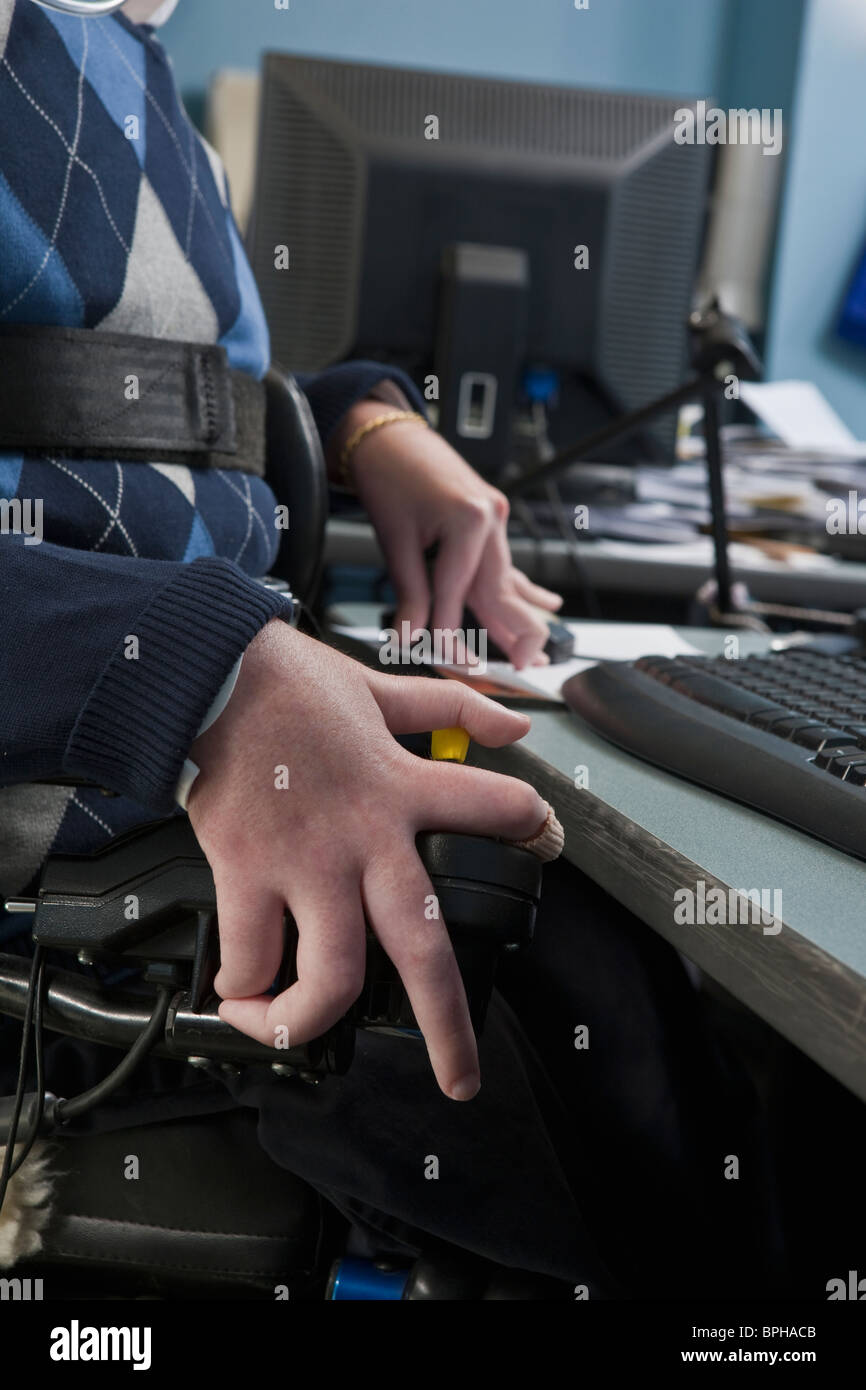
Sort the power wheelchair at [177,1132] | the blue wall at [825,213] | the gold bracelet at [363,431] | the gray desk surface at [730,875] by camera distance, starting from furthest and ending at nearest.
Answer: the blue wall at [825,213], the gold bracelet at [363,431], the power wheelchair at [177,1132], the gray desk surface at [730,875]

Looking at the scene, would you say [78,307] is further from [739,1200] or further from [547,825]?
[739,1200]

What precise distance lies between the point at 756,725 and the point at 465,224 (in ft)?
3.77

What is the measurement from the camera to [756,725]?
2.00 feet

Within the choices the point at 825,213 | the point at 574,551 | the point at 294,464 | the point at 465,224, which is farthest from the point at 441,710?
the point at 825,213

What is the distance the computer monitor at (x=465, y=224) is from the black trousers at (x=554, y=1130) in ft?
3.56

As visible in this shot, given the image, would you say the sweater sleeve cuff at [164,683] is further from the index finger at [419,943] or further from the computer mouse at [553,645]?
the computer mouse at [553,645]

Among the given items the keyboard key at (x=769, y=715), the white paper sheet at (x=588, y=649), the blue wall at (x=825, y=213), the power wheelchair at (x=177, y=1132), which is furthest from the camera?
the blue wall at (x=825, y=213)

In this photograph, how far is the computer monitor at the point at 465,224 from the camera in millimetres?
1548

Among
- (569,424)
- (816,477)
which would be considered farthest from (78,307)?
(816,477)

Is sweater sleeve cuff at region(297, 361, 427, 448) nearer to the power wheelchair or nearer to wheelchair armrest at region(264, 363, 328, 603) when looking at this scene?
wheelchair armrest at region(264, 363, 328, 603)

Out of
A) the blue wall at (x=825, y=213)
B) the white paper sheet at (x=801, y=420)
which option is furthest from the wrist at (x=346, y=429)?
the blue wall at (x=825, y=213)
